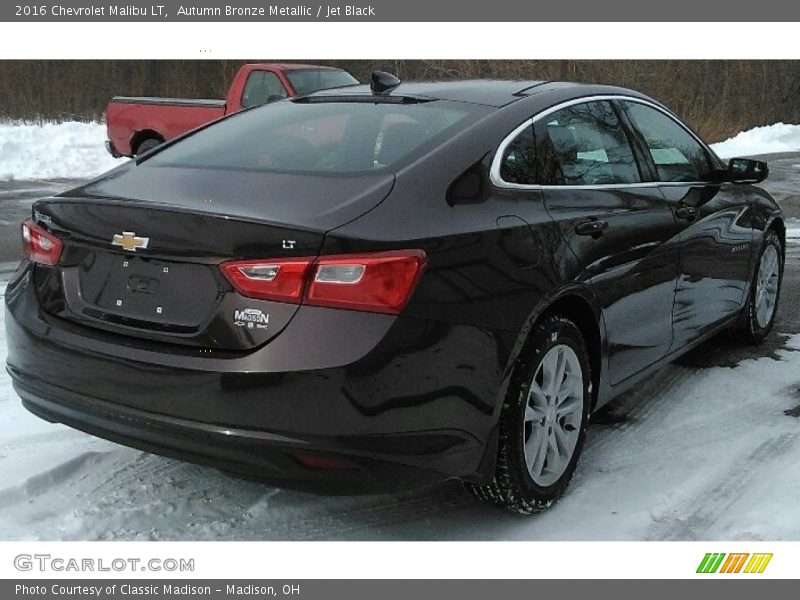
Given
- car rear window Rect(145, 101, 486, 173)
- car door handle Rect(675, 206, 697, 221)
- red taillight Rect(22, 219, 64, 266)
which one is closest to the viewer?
red taillight Rect(22, 219, 64, 266)

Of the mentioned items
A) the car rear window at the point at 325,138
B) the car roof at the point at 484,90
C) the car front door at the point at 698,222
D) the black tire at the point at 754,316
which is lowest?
the black tire at the point at 754,316

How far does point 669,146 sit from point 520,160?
1.47m

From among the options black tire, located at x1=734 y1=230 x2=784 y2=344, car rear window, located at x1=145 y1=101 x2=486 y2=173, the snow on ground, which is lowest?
the snow on ground

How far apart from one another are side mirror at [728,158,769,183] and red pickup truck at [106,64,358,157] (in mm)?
7868

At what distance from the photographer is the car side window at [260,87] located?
1245 cm

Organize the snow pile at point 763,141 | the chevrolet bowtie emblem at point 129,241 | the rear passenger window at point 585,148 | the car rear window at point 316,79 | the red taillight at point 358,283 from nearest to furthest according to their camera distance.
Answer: the red taillight at point 358,283
the chevrolet bowtie emblem at point 129,241
the rear passenger window at point 585,148
the car rear window at point 316,79
the snow pile at point 763,141

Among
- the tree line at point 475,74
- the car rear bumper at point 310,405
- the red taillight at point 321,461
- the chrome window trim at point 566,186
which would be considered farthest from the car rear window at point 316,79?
the red taillight at point 321,461

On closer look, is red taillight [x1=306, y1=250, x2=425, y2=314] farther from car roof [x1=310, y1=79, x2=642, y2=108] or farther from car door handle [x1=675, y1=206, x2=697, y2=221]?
car door handle [x1=675, y1=206, x2=697, y2=221]

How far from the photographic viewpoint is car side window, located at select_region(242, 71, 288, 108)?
12445mm

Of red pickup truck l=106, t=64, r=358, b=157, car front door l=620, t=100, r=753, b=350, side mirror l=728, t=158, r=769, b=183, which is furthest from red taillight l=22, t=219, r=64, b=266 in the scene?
red pickup truck l=106, t=64, r=358, b=157

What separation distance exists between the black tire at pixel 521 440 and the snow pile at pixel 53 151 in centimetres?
1412

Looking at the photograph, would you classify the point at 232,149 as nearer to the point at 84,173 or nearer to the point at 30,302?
the point at 30,302

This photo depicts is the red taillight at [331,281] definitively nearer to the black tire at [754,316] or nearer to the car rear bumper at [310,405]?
the car rear bumper at [310,405]

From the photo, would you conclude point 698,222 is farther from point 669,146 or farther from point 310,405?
point 310,405
